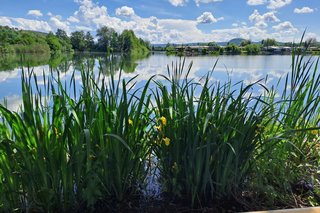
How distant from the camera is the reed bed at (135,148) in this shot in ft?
A: 3.97

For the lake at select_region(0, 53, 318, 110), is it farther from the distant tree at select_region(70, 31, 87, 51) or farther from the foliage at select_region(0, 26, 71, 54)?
the foliage at select_region(0, 26, 71, 54)

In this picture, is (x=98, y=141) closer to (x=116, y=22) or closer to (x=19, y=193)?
(x=19, y=193)

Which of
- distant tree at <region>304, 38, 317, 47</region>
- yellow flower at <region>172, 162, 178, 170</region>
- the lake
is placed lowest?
yellow flower at <region>172, 162, 178, 170</region>

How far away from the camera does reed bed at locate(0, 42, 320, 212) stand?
1.21m

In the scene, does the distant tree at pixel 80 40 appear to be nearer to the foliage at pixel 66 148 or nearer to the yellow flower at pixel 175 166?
the foliage at pixel 66 148

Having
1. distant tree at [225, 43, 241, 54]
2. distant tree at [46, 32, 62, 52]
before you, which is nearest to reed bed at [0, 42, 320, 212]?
distant tree at [225, 43, 241, 54]

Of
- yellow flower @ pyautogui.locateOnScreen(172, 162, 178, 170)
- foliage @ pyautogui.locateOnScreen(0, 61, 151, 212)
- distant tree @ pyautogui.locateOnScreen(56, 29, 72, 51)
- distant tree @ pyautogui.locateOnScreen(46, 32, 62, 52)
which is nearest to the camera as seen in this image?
foliage @ pyautogui.locateOnScreen(0, 61, 151, 212)

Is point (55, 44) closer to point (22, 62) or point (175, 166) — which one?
point (22, 62)

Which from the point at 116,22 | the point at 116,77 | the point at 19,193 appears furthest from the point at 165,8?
the point at 19,193

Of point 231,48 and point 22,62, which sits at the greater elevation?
point 231,48

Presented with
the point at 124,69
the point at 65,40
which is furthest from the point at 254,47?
the point at 124,69

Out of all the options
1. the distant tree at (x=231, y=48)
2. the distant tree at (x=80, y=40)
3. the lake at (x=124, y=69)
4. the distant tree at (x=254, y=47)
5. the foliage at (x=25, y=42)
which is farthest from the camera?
the foliage at (x=25, y=42)

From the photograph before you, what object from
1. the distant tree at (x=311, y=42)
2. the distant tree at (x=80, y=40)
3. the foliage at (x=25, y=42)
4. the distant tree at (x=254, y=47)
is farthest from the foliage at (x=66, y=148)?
the foliage at (x=25, y=42)

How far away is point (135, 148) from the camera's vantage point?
1.39 meters
